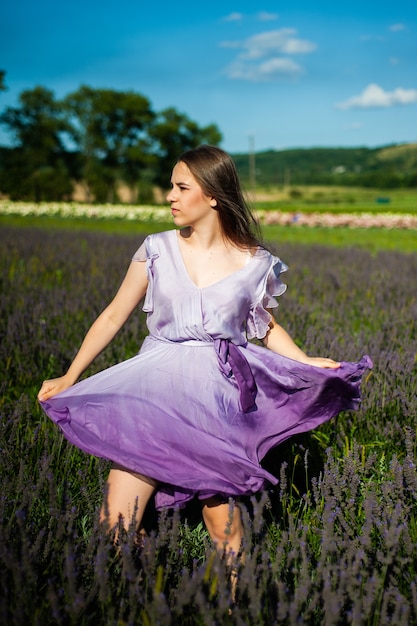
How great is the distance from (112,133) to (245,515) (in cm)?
5946

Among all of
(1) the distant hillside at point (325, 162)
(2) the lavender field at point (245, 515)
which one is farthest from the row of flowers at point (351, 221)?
(1) the distant hillside at point (325, 162)

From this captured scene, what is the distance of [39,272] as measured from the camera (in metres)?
7.50

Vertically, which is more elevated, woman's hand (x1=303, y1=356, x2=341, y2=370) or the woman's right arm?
the woman's right arm

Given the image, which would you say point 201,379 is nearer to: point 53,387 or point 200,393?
point 200,393

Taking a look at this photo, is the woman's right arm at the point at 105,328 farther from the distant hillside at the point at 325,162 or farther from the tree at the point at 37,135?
the distant hillside at the point at 325,162

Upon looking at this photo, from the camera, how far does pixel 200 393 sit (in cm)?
205

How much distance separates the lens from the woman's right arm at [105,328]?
2.19m

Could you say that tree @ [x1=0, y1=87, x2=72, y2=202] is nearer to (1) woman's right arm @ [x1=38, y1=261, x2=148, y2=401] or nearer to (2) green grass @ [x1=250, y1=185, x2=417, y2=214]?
(2) green grass @ [x1=250, y1=185, x2=417, y2=214]

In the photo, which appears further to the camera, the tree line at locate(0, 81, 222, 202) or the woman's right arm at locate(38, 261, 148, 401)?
the tree line at locate(0, 81, 222, 202)

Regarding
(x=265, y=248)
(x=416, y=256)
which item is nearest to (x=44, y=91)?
(x=416, y=256)

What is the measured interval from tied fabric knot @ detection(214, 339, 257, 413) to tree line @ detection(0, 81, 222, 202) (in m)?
46.2

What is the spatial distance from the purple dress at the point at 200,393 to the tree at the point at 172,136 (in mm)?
57893

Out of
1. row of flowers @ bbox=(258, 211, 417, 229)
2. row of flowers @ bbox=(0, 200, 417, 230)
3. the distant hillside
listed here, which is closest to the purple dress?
row of flowers @ bbox=(0, 200, 417, 230)

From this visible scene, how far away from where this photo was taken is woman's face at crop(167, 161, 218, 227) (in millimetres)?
2291
